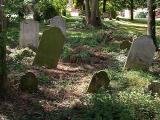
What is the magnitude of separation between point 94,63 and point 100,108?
5897 millimetres

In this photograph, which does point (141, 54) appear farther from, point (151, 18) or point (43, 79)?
point (151, 18)

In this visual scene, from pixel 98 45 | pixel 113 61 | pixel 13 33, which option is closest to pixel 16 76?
pixel 113 61

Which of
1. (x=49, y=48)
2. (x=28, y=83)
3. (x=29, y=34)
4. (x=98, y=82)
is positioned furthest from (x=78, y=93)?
(x=29, y=34)

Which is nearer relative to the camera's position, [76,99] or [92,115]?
[92,115]

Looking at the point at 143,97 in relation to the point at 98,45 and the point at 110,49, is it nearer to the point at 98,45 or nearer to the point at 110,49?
the point at 110,49

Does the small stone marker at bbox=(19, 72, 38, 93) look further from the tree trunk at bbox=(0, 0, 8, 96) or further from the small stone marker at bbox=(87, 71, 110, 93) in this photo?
the small stone marker at bbox=(87, 71, 110, 93)

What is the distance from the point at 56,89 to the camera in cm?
967

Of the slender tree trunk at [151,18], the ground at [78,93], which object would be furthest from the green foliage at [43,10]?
the ground at [78,93]

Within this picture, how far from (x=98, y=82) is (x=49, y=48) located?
10.6 feet

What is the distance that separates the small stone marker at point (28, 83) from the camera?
905 centimetres

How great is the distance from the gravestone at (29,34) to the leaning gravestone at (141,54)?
4242mm

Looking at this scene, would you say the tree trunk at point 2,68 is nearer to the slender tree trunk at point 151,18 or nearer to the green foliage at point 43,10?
the slender tree trunk at point 151,18

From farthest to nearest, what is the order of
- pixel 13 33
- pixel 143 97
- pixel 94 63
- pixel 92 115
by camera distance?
pixel 13 33 < pixel 94 63 < pixel 143 97 < pixel 92 115

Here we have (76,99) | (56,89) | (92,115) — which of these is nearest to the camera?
(92,115)
